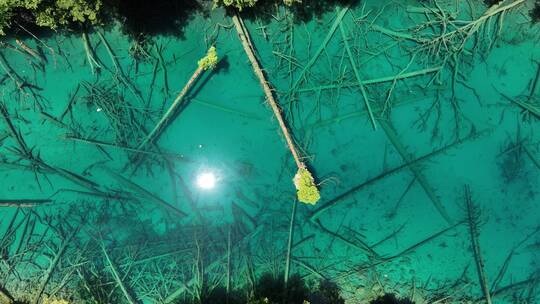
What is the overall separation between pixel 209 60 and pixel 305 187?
2.07 meters

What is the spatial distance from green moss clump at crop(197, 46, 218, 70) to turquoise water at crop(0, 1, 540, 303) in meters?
0.42

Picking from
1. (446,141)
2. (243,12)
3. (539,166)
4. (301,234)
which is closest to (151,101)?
(243,12)

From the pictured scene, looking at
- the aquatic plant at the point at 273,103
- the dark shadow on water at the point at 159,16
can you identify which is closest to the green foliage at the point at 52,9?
the dark shadow on water at the point at 159,16

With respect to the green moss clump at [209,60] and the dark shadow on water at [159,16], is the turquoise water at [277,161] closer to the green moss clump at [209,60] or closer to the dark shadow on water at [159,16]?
the dark shadow on water at [159,16]

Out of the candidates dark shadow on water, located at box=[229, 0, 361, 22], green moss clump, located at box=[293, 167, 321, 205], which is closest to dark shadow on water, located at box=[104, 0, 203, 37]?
dark shadow on water, located at box=[229, 0, 361, 22]

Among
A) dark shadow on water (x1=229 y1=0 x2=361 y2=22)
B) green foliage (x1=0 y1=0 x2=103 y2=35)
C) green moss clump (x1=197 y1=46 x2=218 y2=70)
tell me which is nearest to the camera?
green foliage (x1=0 y1=0 x2=103 y2=35)

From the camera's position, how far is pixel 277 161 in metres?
5.89

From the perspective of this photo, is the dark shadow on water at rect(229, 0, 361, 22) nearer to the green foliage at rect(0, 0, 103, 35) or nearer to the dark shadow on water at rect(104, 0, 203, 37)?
the dark shadow on water at rect(104, 0, 203, 37)

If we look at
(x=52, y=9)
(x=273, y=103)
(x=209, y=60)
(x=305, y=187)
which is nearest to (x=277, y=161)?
(x=305, y=187)

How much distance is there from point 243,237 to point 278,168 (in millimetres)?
1087

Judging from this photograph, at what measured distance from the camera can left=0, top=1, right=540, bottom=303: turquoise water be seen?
577cm

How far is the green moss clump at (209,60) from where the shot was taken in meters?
5.38

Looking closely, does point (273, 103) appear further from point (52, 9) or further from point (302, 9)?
point (52, 9)

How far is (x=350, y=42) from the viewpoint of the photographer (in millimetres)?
5797
